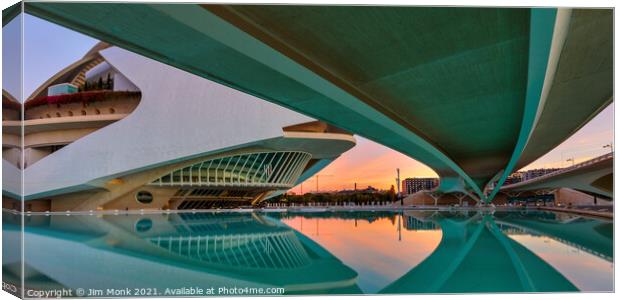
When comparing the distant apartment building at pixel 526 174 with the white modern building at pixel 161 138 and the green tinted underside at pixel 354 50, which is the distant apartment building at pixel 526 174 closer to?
the green tinted underside at pixel 354 50

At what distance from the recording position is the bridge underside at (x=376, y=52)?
12.1 ft

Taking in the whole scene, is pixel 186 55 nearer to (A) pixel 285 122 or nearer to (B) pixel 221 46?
(B) pixel 221 46

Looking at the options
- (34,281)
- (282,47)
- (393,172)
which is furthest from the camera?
(393,172)

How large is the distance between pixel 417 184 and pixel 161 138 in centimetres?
1053

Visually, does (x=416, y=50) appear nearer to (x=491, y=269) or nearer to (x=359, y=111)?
(x=359, y=111)

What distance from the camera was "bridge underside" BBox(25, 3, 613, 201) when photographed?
12.1 ft

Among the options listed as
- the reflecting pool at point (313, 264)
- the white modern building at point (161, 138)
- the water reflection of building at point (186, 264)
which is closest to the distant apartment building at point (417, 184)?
the white modern building at point (161, 138)

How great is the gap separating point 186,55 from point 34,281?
2.16 m

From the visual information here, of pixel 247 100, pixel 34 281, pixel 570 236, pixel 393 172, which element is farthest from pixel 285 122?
pixel 34 281

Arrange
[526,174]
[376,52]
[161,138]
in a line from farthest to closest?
1. [161,138]
2. [526,174]
3. [376,52]

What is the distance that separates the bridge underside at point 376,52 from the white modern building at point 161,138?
1289 cm

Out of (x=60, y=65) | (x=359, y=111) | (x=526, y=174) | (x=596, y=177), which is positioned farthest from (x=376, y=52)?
(x=526, y=174)

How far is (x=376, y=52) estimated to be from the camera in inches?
191

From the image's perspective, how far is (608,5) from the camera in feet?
13.1
